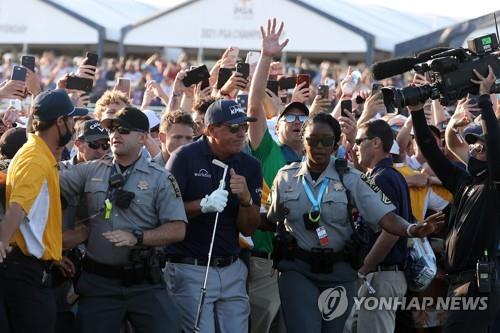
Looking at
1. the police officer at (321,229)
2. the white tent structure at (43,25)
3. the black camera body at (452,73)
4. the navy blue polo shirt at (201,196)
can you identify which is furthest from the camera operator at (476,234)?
the white tent structure at (43,25)

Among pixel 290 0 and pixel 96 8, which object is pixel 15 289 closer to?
pixel 290 0

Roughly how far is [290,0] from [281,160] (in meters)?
20.4

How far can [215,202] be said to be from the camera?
7.57 m

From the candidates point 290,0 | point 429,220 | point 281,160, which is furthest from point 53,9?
point 429,220

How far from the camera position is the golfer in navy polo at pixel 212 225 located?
7914 mm

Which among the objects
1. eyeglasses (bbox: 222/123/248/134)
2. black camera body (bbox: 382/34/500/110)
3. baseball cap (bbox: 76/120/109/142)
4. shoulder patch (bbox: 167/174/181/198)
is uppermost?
black camera body (bbox: 382/34/500/110)

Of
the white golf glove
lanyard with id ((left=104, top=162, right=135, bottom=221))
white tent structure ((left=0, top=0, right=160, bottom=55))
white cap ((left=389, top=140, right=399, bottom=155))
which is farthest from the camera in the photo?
white tent structure ((left=0, top=0, right=160, bottom=55))

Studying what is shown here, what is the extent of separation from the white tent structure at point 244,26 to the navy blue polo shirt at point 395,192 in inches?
760

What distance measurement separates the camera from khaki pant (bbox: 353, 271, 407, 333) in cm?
884

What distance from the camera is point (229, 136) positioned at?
8.02m

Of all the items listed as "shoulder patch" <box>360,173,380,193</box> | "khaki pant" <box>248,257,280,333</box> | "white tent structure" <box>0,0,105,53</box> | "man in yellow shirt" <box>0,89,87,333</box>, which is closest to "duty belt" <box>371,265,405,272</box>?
"khaki pant" <box>248,257,280,333</box>

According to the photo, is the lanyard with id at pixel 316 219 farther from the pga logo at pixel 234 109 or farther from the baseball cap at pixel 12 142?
the baseball cap at pixel 12 142

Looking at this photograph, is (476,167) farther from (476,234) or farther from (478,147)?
(476,234)

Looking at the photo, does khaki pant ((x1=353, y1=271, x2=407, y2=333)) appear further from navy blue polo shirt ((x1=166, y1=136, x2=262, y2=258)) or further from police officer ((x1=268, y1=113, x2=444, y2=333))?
navy blue polo shirt ((x1=166, y1=136, x2=262, y2=258))
